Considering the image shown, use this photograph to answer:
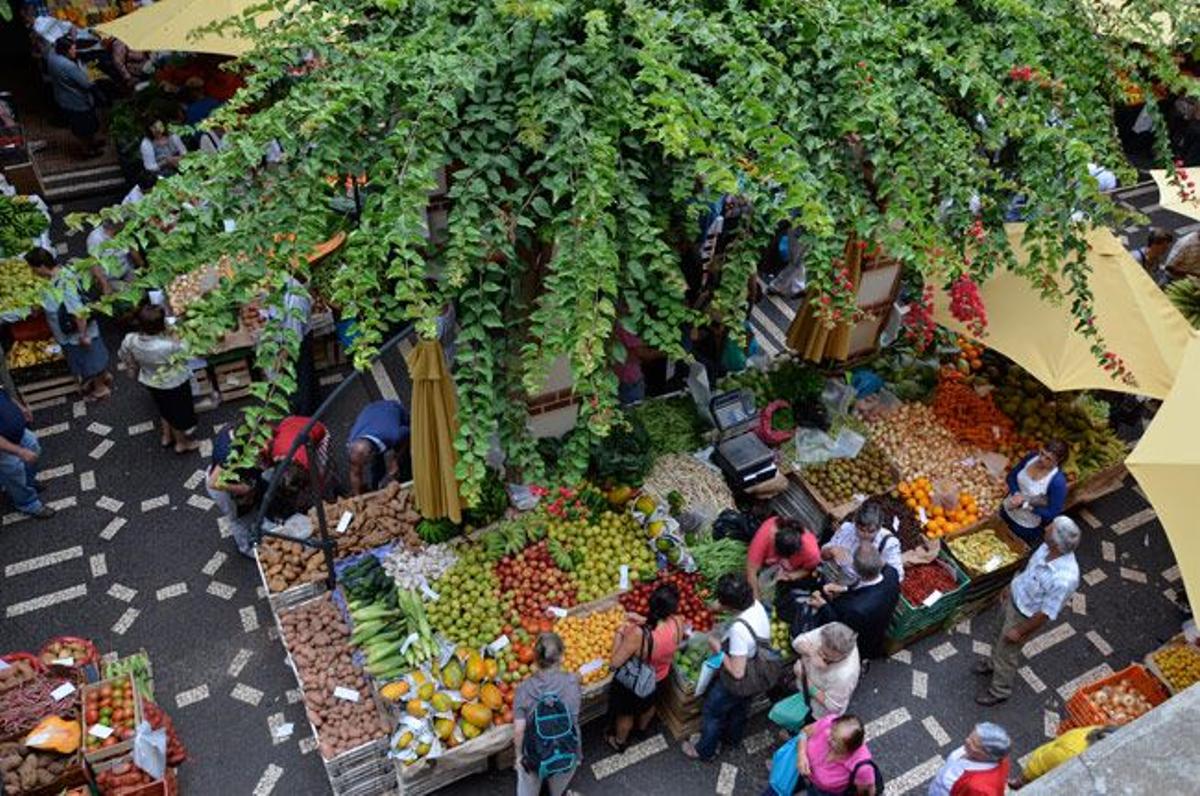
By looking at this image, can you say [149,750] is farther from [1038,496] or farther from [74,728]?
[1038,496]

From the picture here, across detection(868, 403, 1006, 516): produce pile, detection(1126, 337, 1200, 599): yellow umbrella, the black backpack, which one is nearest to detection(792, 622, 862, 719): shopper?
the black backpack

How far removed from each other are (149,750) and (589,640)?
3.19 meters

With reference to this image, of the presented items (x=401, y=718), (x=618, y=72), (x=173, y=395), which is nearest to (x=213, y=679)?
(x=401, y=718)

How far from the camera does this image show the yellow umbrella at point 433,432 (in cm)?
635

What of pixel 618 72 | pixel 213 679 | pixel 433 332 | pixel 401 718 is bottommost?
pixel 213 679

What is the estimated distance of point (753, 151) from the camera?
5.71 m

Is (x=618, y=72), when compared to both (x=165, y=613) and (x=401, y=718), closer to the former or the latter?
(x=401, y=718)

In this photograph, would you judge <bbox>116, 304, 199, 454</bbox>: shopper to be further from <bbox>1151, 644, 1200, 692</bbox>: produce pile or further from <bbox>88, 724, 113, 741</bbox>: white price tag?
<bbox>1151, 644, 1200, 692</bbox>: produce pile

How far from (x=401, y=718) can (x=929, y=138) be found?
549cm

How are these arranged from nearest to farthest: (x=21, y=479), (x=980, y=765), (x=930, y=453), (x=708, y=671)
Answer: (x=980, y=765) < (x=708, y=671) < (x=21, y=479) < (x=930, y=453)

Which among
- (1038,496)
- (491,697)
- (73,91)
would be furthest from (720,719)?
(73,91)

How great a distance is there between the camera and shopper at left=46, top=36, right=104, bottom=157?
12141mm

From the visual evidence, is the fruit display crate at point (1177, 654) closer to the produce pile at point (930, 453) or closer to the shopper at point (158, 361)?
the produce pile at point (930, 453)

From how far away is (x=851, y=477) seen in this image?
8.65 meters
